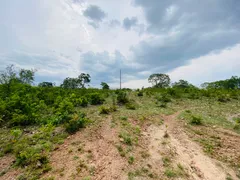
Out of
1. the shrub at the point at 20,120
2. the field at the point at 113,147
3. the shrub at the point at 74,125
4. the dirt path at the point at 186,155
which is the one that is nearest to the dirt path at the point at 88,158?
the field at the point at 113,147

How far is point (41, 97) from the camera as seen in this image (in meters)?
8.85

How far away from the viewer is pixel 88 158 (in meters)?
3.97

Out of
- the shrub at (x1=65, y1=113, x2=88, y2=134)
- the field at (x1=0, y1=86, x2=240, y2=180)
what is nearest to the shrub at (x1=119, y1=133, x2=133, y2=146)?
the field at (x1=0, y1=86, x2=240, y2=180)

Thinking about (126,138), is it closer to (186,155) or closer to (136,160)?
(136,160)

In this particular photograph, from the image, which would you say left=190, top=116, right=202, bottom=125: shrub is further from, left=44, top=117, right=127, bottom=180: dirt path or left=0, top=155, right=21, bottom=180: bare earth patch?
left=0, top=155, right=21, bottom=180: bare earth patch

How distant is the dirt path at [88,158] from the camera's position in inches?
136

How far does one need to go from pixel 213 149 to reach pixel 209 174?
1.32m

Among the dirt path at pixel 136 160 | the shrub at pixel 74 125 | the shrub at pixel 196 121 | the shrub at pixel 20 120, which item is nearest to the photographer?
the dirt path at pixel 136 160

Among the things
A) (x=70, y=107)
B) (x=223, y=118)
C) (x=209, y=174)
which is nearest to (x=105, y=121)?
(x=70, y=107)

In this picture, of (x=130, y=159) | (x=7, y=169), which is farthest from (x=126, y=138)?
(x=7, y=169)

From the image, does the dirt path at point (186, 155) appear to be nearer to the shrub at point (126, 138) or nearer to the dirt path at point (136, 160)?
the dirt path at point (136, 160)

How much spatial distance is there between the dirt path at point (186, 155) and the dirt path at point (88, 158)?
1.26 m

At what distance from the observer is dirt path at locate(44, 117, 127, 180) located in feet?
11.4

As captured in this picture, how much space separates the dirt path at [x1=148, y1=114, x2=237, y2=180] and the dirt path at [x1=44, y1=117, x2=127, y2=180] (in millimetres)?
1264
